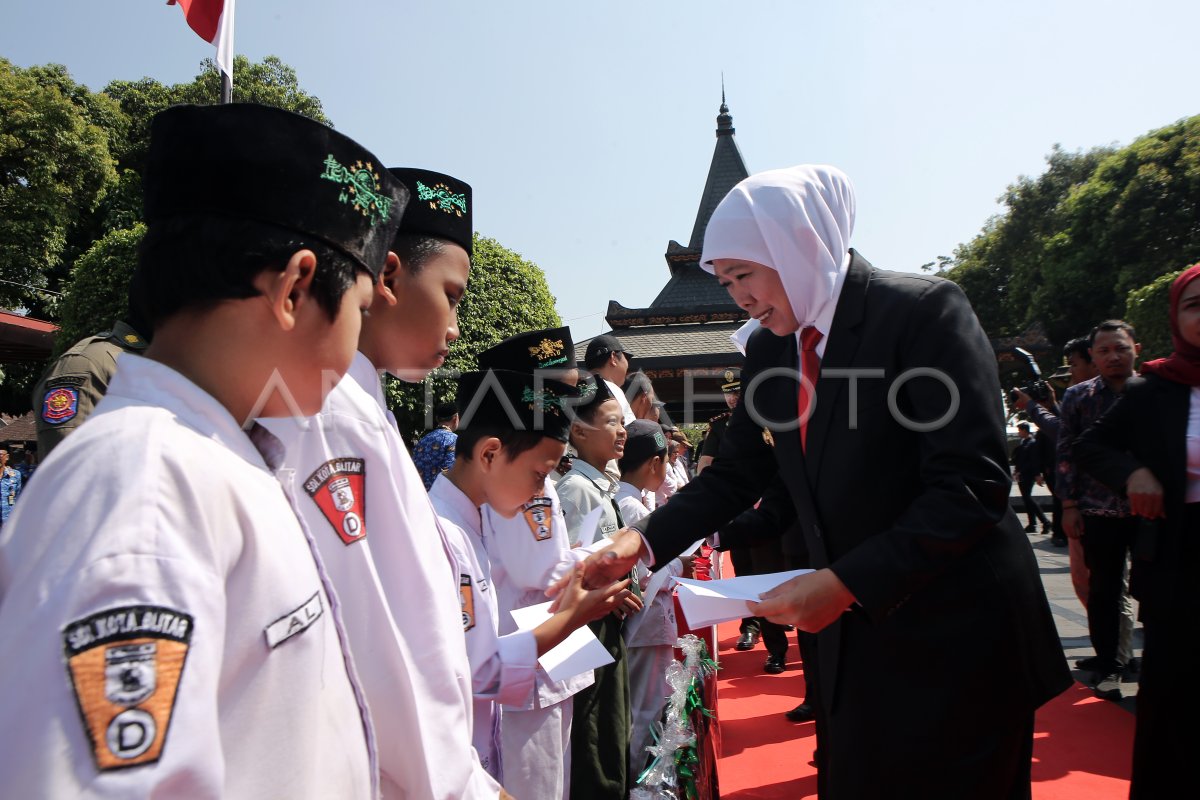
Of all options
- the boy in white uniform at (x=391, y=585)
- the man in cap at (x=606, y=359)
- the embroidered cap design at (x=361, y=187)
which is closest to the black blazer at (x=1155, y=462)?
the boy in white uniform at (x=391, y=585)

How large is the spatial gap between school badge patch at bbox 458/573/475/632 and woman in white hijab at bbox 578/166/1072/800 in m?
0.66

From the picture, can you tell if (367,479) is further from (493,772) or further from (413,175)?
(493,772)

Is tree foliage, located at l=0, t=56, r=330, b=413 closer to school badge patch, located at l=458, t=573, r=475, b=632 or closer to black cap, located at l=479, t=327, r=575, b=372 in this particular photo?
black cap, located at l=479, t=327, r=575, b=372

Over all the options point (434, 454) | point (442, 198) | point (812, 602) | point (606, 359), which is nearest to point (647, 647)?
point (434, 454)

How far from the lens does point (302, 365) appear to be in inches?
38.9

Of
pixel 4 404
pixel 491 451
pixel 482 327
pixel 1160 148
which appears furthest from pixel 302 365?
pixel 1160 148

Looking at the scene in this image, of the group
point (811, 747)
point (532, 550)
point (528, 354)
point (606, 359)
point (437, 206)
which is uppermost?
point (606, 359)

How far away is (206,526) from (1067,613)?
7733 millimetres

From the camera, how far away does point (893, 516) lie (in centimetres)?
A: 209

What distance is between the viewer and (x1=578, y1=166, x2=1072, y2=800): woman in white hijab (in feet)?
6.32

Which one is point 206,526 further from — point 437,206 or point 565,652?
point 565,652

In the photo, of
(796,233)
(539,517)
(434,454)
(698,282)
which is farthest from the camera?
(698,282)

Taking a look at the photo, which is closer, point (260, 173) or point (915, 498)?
point (260, 173)

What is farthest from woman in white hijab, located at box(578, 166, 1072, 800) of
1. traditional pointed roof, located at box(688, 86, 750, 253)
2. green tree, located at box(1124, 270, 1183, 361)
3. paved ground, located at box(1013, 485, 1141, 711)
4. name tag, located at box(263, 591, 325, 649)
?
green tree, located at box(1124, 270, 1183, 361)
